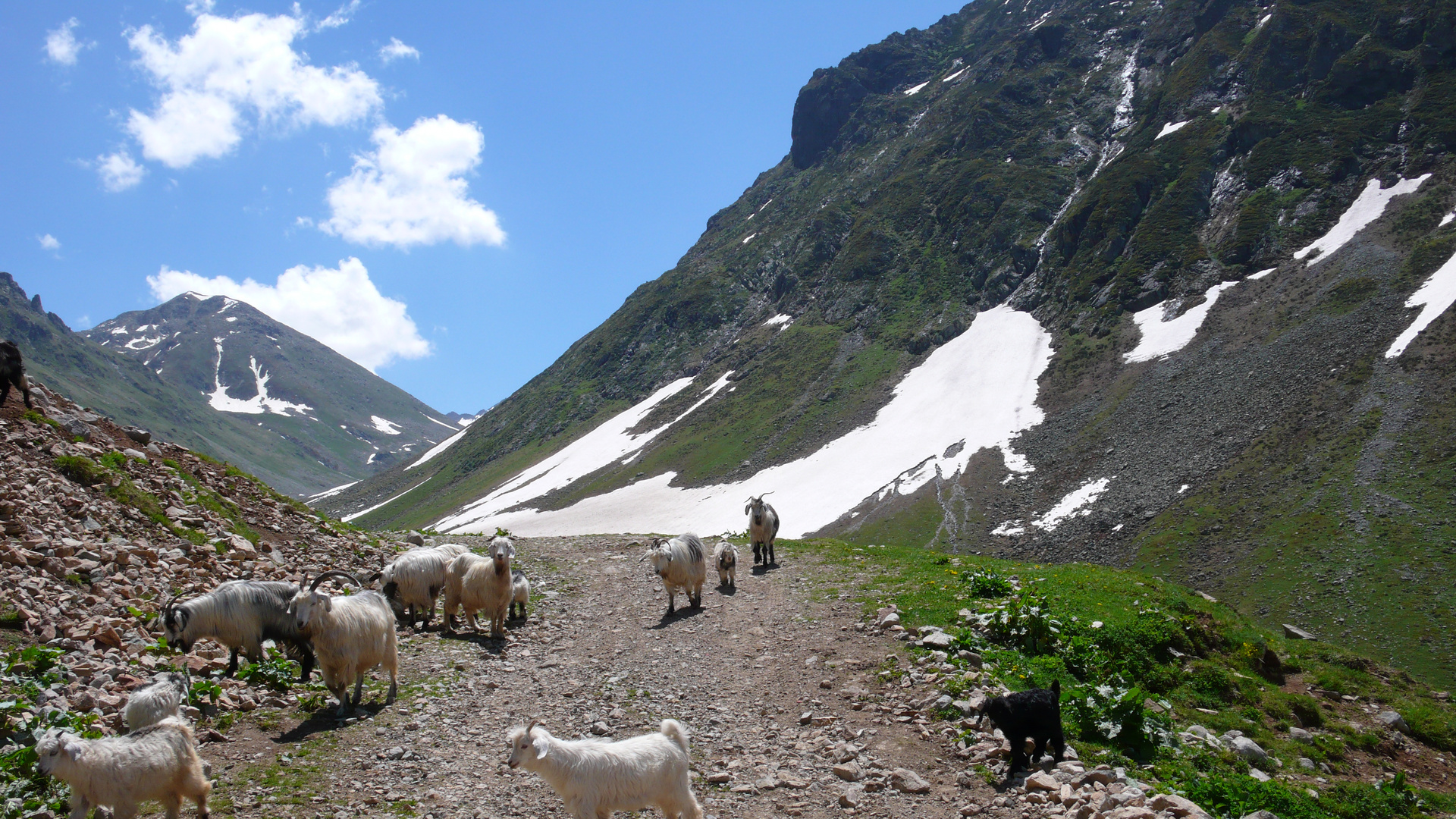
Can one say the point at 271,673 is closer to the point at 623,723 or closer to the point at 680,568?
the point at 623,723

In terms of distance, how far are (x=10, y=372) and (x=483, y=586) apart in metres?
11.8

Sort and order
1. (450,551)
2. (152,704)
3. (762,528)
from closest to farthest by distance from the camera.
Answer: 1. (152,704)
2. (450,551)
3. (762,528)

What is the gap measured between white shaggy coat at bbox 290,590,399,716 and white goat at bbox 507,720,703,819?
4.94 metres

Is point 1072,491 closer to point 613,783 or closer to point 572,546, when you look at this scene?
point 572,546

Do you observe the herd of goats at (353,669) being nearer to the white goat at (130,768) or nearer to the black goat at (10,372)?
the white goat at (130,768)

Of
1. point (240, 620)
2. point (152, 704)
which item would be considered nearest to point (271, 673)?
point (240, 620)

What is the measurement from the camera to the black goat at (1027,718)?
8.58m

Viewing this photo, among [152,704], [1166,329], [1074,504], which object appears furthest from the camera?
[1166,329]

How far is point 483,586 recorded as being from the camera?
15.6 m

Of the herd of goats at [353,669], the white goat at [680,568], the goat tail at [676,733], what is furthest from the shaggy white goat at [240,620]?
the white goat at [680,568]

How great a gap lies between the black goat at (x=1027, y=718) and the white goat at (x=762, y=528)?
1467 centimetres

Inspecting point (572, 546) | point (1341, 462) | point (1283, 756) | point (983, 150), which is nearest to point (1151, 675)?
point (1283, 756)

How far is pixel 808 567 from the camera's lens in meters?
23.0

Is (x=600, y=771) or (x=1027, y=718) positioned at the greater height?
(x=600, y=771)
